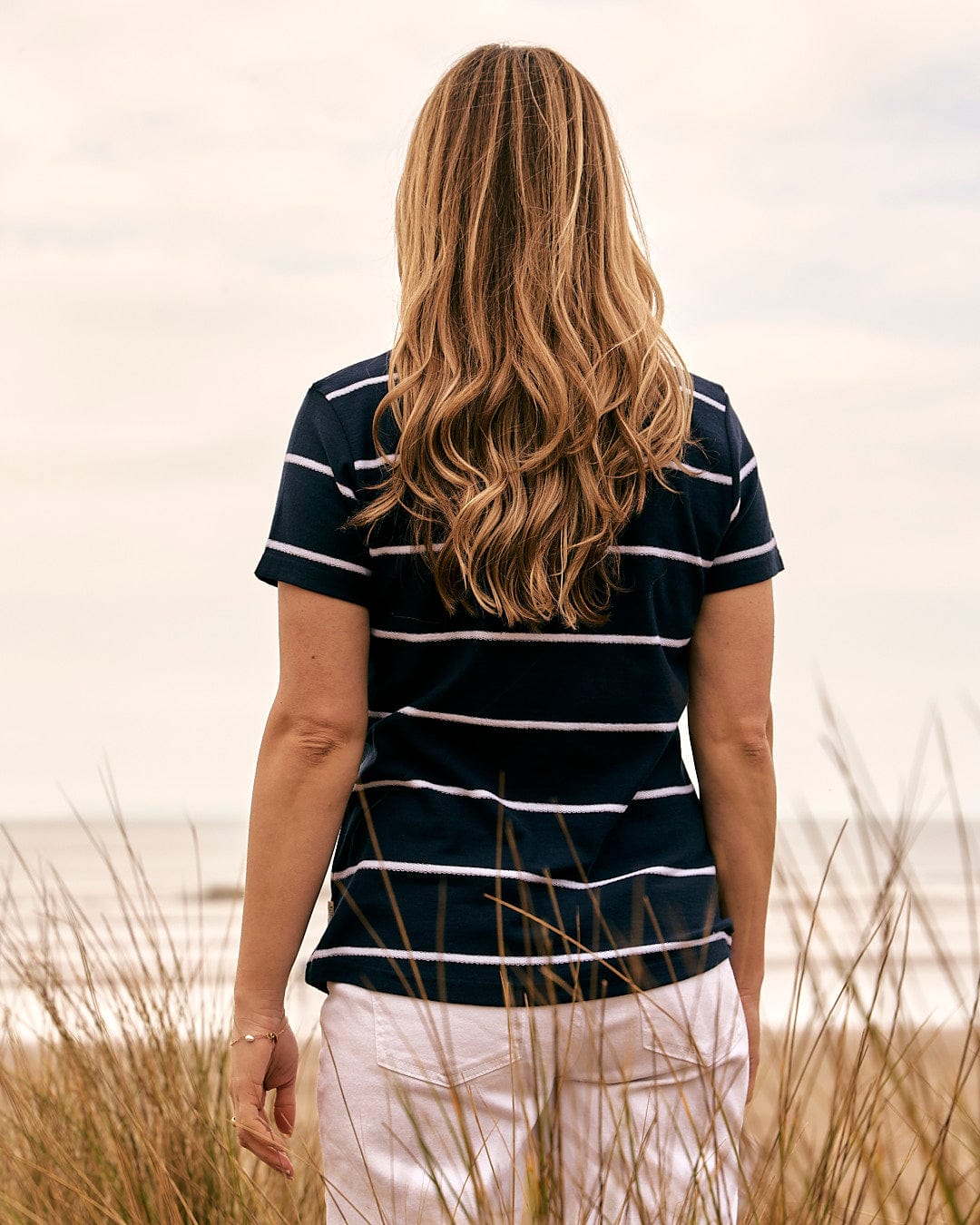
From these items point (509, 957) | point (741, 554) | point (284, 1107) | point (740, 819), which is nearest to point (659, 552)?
point (741, 554)

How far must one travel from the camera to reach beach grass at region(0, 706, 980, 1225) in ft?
3.54

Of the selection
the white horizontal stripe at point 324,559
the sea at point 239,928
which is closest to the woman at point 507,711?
the white horizontal stripe at point 324,559

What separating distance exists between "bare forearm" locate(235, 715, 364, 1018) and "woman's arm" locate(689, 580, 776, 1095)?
0.40 metres

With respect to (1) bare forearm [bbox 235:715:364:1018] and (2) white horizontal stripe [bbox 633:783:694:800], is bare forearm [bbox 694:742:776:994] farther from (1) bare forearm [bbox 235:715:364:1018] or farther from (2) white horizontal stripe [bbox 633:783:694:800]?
(1) bare forearm [bbox 235:715:364:1018]

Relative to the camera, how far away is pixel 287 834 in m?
1.35

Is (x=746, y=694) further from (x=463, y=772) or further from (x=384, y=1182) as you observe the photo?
(x=384, y=1182)

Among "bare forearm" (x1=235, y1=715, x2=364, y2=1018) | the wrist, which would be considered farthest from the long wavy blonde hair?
the wrist

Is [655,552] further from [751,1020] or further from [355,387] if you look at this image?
[751,1020]

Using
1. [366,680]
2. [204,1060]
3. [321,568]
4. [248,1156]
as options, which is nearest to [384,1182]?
[366,680]

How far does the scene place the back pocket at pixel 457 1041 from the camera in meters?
1.23

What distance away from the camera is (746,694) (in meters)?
1.42

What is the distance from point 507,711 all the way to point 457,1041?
32 centimetres

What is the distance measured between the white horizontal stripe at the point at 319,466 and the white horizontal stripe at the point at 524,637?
0.15 meters

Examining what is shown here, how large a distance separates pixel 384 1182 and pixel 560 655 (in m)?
0.55
